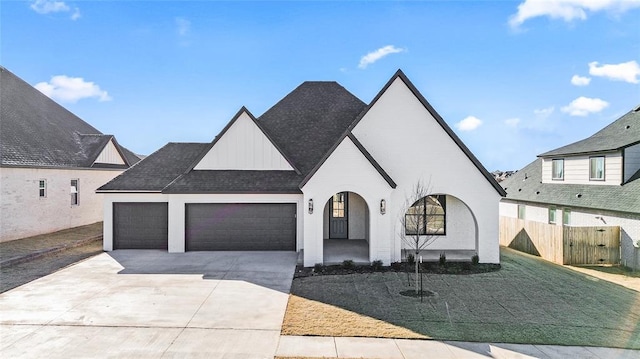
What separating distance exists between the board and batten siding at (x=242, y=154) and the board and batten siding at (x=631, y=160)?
53.7ft

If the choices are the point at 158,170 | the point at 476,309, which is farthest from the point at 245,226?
the point at 476,309

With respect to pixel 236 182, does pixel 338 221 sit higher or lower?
lower

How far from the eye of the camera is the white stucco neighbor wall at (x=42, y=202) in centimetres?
1866

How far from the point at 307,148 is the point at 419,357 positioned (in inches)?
549

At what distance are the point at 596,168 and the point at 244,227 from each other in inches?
723

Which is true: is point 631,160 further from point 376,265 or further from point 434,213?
point 376,265

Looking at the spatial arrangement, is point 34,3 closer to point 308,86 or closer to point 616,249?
point 308,86

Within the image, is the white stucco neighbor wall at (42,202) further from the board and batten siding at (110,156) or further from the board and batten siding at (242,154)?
the board and batten siding at (242,154)

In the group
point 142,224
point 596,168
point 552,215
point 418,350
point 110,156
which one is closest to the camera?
point 418,350

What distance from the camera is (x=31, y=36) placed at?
18062 millimetres

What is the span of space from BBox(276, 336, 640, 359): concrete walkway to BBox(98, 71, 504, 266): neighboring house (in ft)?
21.1

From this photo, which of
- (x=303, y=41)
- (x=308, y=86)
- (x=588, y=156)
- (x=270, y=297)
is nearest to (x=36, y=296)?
(x=270, y=297)

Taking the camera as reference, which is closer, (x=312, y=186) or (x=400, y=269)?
(x=400, y=269)

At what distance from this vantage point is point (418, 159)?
1527 cm
